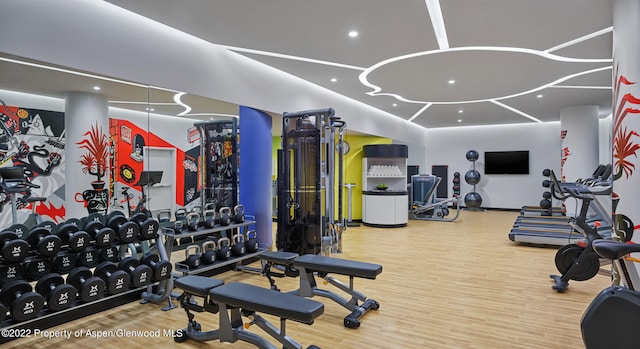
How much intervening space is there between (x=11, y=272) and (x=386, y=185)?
259 inches

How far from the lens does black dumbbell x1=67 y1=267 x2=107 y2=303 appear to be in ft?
8.34

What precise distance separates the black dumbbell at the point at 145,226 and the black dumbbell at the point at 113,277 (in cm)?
34

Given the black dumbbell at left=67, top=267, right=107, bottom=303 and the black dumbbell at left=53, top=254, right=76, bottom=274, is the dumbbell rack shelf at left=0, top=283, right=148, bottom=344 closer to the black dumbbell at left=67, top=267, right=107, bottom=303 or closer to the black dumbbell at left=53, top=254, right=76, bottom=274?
the black dumbbell at left=67, top=267, right=107, bottom=303

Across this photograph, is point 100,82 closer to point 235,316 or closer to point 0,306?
point 0,306

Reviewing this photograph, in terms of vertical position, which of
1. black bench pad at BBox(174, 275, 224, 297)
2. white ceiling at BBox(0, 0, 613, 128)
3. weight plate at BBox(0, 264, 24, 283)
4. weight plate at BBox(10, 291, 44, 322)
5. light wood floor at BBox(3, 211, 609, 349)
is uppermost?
white ceiling at BBox(0, 0, 613, 128)

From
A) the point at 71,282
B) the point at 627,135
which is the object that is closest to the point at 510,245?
the point at 627,135

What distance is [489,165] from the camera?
35.8ft

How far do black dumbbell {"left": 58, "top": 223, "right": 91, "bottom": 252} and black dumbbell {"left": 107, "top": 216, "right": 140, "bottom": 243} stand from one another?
24 centimetres

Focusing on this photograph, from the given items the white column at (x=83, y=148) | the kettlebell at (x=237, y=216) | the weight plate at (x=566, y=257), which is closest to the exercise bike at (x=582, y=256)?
the weight plate at (x=566, y=257)

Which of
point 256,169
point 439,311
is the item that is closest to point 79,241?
point 256,169

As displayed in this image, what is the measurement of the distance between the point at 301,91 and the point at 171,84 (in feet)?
7.65

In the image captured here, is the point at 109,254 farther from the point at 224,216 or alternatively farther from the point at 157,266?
the point at 224,216

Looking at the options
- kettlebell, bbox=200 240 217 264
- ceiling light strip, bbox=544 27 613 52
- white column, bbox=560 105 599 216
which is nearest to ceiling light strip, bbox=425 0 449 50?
ceiling light strip, bbox=544 27 613 52

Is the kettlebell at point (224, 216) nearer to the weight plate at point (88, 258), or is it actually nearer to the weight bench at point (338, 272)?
the weight bench at point (338, 272)
